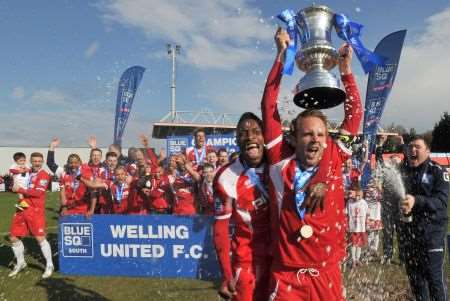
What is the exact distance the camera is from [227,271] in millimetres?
2943

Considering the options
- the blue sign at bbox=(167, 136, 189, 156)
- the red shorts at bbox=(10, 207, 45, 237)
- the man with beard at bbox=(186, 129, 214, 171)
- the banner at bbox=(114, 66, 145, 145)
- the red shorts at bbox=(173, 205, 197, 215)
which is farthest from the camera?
the blue sign at bbox=(167, 136, 189, 156)

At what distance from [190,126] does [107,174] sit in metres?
23.5

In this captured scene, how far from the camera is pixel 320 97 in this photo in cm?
315

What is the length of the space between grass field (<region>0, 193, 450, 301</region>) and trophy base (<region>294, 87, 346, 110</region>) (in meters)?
3.19

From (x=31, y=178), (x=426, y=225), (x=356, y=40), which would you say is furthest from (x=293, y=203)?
(x=31, y=178)

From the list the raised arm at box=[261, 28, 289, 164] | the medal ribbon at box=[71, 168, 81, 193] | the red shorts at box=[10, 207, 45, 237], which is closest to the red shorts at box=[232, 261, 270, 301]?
the raised arm at box=[261, 28, 289, 164]

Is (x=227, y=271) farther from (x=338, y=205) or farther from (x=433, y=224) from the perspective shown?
(x=433, y=224)

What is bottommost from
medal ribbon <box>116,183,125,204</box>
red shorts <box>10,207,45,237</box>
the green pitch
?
the green pitch

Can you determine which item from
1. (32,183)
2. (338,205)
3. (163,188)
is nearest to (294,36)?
(338,205)

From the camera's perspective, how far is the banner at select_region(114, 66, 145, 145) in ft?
51.2

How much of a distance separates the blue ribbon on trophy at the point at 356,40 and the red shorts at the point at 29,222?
5.93m

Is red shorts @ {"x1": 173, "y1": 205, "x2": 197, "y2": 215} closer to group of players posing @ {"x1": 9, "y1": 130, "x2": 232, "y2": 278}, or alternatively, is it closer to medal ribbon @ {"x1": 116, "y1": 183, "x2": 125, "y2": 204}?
group of players posing @ {"x1": 9, "y1": 130, "x2": 232, "y2": 278}

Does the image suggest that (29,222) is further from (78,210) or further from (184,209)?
(184,209)

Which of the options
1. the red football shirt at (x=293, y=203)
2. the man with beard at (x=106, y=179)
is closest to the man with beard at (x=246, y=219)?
the red football shirt at (x=293, y=203)
